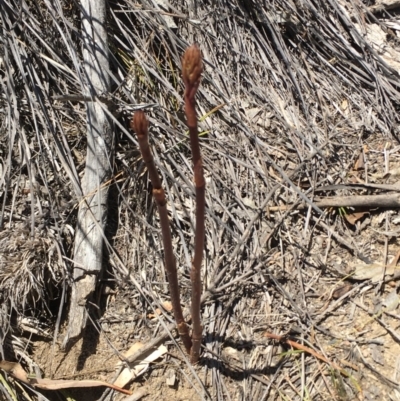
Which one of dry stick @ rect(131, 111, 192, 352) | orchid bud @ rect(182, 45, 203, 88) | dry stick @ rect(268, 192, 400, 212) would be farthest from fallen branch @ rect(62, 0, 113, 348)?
orchid bud @ rect(182, 45, 203, 88)

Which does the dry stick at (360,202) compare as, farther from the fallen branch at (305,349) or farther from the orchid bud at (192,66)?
the orchid bud at (192,66)

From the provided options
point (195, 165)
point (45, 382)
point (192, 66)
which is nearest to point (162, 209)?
point (195, 165)

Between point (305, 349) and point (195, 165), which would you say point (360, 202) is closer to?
point (305, 349)

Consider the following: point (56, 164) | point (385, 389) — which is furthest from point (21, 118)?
point (385, 389)

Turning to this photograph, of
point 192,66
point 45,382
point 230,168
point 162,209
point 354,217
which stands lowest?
point 45,382

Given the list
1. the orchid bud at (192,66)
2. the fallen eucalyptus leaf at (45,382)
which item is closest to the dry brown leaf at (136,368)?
the fallen eucalyptus leaf at (45,382)
